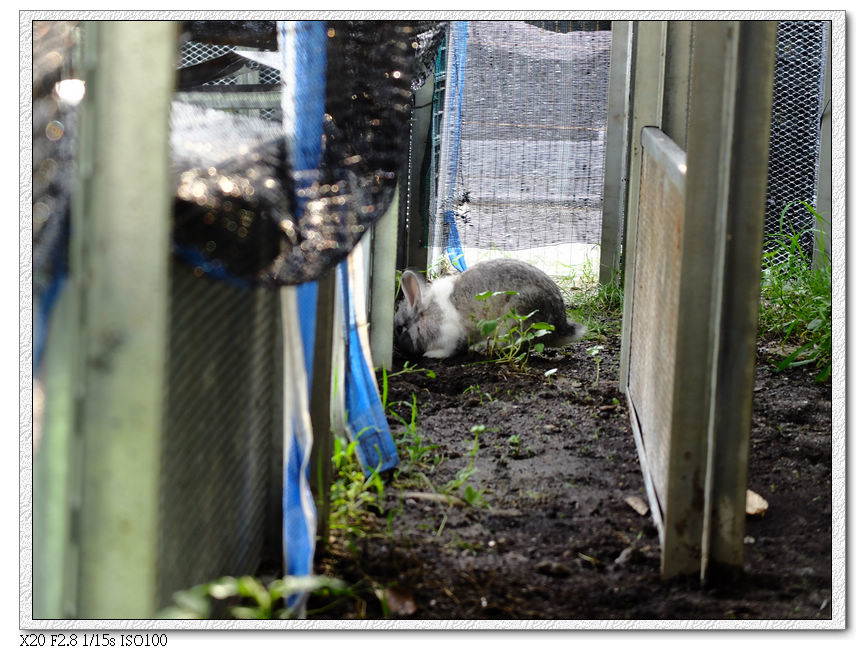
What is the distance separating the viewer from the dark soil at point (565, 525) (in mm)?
2066

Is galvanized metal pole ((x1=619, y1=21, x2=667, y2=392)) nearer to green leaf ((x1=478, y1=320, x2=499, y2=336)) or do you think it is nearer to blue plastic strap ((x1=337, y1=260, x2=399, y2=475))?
green leaf ((x1=478, y1=320, x2=499, y2=336))

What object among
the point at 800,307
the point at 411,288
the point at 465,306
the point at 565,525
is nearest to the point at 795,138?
the point at 800,307

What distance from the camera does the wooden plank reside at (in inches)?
50.7

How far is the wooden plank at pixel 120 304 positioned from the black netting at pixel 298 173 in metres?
0.11

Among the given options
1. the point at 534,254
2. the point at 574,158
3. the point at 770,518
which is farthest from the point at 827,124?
the point at 770,518

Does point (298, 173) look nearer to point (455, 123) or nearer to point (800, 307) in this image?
point (800, 307)

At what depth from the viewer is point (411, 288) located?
14.1ft

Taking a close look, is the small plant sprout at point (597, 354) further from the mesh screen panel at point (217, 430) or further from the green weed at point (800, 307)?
the mesh screen panel at point (217, 430)

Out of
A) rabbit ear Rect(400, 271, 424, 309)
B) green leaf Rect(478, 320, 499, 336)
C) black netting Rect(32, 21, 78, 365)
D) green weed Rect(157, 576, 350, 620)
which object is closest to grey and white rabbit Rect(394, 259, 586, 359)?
rabbit ear Rect(400, 271, 424, 309)

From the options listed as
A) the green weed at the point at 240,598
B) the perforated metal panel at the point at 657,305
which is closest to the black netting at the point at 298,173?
the green weed at the point at 240,598

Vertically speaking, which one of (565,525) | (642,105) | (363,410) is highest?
(642,105)

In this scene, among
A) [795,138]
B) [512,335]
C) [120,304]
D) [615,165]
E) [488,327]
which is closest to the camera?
[120,304]

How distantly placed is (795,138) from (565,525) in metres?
3.28

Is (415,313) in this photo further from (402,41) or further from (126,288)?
(126,288)
